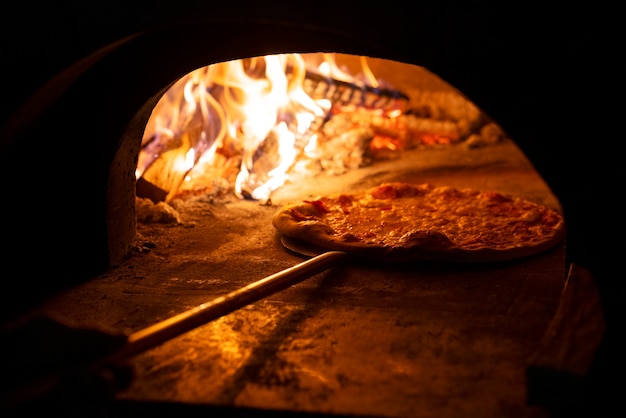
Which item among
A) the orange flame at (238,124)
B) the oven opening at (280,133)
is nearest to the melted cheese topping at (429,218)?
the oven opening at (280,133)

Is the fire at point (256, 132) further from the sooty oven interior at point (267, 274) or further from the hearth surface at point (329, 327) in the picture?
the hearth surface at point (329, 327)

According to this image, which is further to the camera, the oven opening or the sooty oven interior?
the oven opening

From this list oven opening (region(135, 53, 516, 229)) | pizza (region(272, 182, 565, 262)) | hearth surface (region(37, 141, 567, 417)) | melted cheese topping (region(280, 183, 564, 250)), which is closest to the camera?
hearth surface (region(37, 141, 567, 417))

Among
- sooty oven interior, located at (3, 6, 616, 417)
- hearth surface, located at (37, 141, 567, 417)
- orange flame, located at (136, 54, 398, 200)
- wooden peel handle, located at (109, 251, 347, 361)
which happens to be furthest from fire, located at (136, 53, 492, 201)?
wooden peel handle, located at (109, 251, 347, 361)

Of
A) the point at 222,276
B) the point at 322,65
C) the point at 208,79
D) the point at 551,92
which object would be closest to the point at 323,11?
the point at 551,92

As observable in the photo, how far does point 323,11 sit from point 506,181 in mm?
2854

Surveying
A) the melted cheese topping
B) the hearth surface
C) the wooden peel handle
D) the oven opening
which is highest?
the oven opening

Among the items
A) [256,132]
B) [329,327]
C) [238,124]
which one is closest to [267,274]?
[329,327]

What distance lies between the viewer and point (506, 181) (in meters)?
4.74

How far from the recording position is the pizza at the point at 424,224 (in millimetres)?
3133

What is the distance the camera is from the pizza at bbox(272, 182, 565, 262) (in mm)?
3133

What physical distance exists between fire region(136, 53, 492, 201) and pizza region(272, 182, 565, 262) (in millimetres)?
913

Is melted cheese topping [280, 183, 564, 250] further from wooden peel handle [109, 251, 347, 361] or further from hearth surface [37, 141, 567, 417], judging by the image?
wooden peel handle [109, 251, 347, 361]

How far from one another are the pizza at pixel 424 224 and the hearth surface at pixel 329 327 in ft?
0.27
